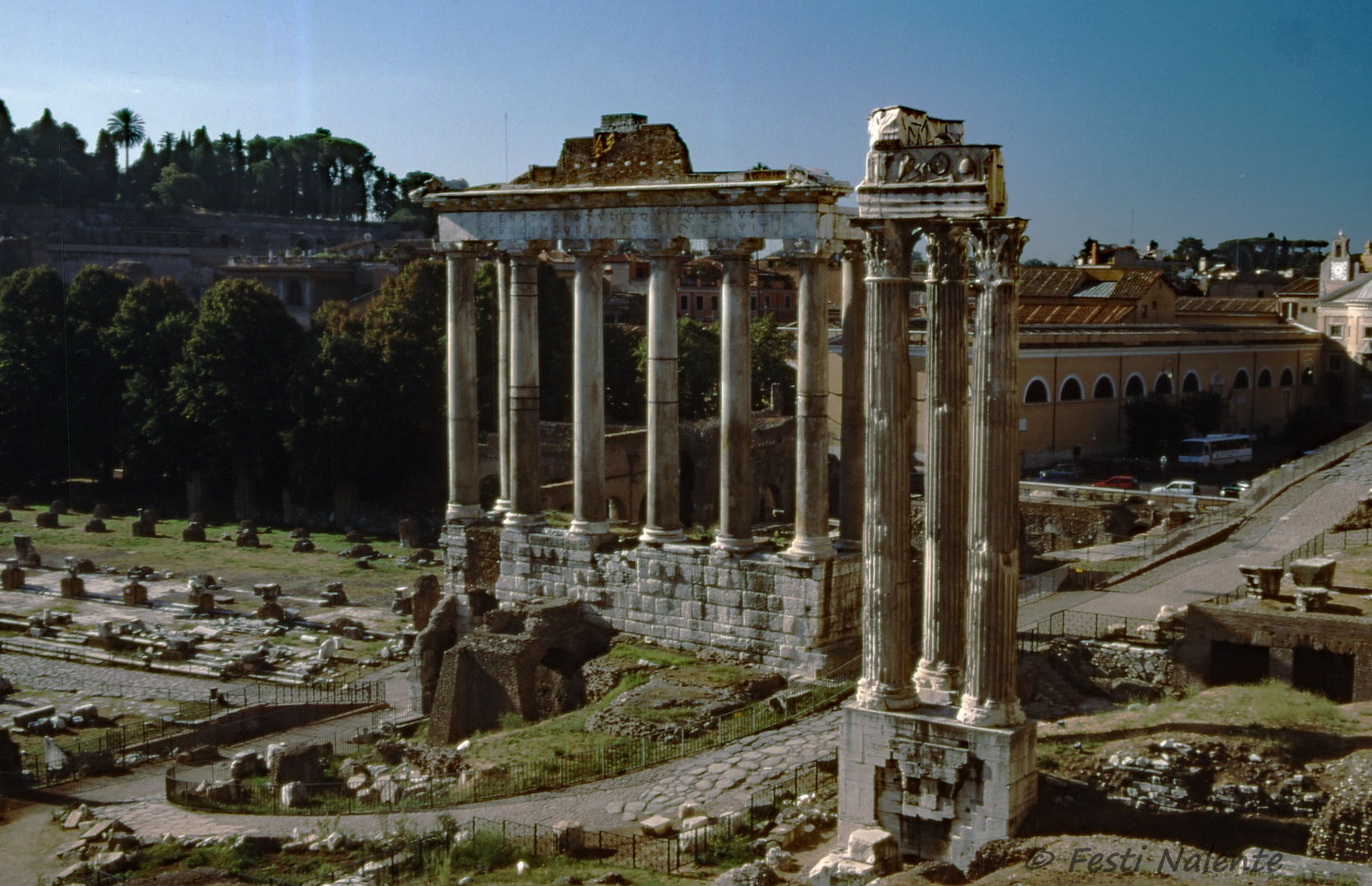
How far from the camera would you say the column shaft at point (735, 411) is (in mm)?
21391

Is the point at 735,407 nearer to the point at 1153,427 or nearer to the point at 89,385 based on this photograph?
the point at 1153,427

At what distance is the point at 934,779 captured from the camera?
13.9 meters

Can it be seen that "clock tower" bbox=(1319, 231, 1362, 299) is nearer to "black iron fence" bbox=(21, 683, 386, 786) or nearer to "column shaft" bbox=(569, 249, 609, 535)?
"column shaft" bbox=(569, 249, 609, 535)

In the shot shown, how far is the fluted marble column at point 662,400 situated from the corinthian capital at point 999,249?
8.87m

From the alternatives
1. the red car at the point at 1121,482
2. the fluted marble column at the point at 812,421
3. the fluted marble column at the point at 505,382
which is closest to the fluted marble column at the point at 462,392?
the fluted marble column at the point at 505,382

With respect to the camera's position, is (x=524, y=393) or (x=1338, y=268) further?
(x=1338, y=268)

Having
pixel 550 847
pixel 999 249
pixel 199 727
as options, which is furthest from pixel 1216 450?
pixel 550 847

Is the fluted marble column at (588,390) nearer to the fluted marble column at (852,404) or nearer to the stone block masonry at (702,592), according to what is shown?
the stone block masonry at (702,592)

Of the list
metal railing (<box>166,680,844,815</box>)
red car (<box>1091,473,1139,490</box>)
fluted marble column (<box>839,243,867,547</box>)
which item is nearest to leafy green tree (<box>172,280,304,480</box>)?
red car (<box>1091,473,1139,490</box>)

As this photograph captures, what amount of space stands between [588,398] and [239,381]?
105 ft

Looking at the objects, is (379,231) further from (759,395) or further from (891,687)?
(891,687)

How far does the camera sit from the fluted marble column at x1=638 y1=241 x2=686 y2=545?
2203 centimetres

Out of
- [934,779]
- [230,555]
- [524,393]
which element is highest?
[524,393]

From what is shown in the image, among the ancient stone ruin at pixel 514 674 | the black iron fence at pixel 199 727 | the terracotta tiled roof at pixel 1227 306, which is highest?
the terracotta tiled roof at pixel 1227 306
